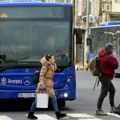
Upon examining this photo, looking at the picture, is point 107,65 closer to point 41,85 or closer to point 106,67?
point 106,67

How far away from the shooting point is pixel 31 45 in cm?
1572

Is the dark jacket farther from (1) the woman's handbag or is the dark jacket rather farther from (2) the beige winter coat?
(1) the woman's handbag

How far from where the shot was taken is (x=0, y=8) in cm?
1591

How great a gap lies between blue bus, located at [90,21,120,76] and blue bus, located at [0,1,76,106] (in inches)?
731

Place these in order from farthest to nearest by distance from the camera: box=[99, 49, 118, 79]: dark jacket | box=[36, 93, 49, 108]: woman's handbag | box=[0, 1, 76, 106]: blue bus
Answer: box=[0, 1, 76, 106]: blue bus
box=[99, 49, 118, 79]: dark jacket
box=[36, 93, 49, 108]: woman's handbag

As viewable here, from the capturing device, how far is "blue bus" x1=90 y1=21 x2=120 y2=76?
1385 inches

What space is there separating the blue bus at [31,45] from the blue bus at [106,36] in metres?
18.6

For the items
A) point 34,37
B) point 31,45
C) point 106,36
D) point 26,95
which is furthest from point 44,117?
point 106,36

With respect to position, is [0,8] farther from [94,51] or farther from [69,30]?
[94,51]

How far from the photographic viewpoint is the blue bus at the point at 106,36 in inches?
1385

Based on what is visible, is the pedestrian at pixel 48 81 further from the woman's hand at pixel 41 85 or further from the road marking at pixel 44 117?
the road marking at pixel 44 117

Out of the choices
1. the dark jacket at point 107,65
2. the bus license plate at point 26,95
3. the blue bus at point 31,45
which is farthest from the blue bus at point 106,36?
the dark jacket at point 107,65

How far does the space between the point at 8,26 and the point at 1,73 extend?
1.24 meters

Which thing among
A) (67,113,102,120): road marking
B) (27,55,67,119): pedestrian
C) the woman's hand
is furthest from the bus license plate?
the woman's hand
